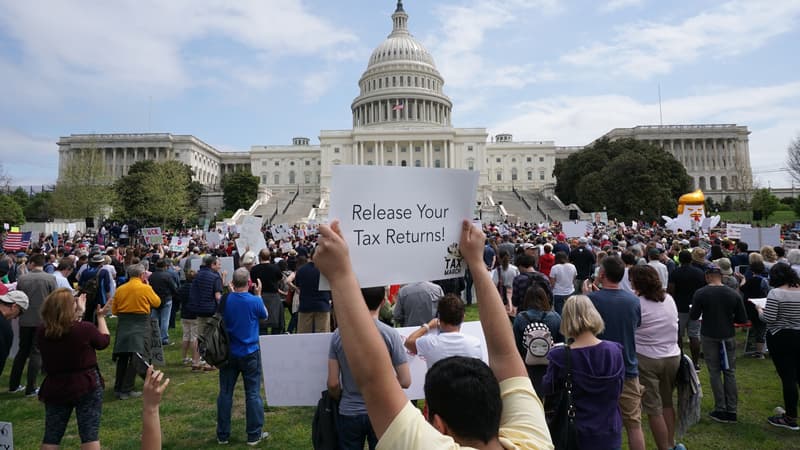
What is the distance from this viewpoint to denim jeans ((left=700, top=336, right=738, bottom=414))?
19.1 ft

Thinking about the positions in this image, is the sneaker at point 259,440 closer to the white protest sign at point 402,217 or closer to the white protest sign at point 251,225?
the white protest sign at point 402,217

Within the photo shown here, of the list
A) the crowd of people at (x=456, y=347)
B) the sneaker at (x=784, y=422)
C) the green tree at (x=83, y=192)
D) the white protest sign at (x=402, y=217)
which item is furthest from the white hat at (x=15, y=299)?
the green tree at (x=83, y=192)

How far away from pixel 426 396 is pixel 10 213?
49.0m

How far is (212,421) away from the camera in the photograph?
6.01 meters

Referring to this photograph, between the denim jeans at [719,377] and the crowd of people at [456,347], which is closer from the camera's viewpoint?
the crowd of people at [456,347]

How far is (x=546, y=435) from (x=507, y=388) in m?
0.21

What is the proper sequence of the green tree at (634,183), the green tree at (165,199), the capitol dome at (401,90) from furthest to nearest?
the capitol dome at (401,90) → the green tree at (634,183) → the green tree at (165,199)

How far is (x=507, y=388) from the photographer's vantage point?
72.6 inches

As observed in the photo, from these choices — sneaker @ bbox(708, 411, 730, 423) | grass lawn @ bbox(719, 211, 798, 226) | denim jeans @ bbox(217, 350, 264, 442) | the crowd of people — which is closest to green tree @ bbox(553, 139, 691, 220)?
grass lawn @ bbox(719, 211, 798, 226)

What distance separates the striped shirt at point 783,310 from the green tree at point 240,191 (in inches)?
2629

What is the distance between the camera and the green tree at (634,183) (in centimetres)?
4416

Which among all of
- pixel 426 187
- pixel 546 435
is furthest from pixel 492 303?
pixel 426 187

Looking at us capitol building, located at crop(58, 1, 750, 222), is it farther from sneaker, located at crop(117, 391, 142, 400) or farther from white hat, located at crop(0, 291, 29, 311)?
white hat, located at crop(0, 291, 29, 311)

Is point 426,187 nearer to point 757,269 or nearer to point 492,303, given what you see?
point 492,303
